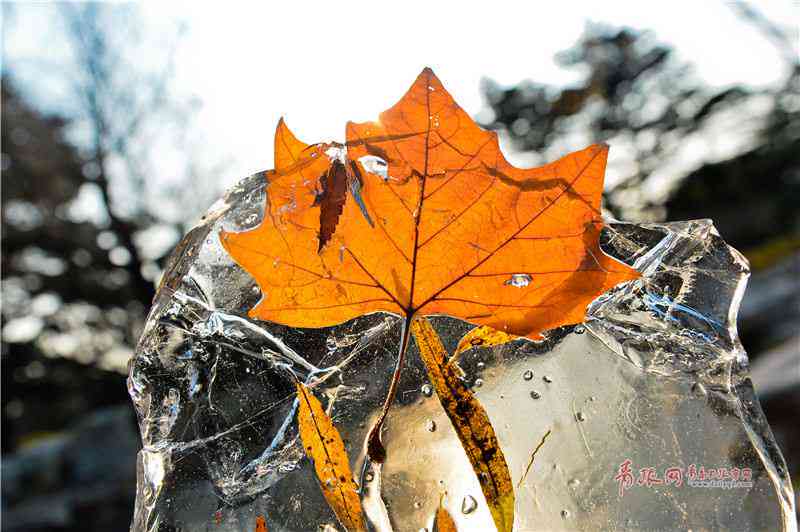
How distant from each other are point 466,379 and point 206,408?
21 centimetres

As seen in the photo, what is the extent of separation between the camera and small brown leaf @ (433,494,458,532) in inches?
18.5

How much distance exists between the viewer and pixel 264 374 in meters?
0.50

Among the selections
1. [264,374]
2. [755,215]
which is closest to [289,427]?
[264,374]

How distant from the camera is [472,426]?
47cm

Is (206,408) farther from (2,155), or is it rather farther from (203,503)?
(2,155)

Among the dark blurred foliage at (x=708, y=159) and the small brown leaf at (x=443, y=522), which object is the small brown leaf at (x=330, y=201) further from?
the dark blurred foliage at (x=708, y=159)

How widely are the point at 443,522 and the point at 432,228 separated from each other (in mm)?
226

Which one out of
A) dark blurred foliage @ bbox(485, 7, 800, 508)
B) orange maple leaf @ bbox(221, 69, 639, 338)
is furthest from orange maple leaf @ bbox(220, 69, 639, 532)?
dark blurred foliage @ bbox(485, 7, 800, 508)

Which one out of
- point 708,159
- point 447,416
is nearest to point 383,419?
point 447,416

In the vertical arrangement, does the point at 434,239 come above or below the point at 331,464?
above

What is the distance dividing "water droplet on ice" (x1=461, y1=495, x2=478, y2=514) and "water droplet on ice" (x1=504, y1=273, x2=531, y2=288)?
0.17 meters

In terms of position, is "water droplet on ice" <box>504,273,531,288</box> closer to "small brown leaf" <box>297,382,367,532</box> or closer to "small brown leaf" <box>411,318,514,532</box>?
"small brown leaf" <box>411,318,514,532</box>

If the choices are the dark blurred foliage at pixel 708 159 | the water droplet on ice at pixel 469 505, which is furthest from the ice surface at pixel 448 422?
the dark blurred foliage at pixel 708 159

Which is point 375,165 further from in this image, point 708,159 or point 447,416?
point 708,159
